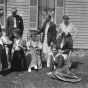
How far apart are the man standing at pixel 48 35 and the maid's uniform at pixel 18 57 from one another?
2.88 feet

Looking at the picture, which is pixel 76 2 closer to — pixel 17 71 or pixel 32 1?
pixel 32 1

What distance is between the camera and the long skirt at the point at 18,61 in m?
10.8

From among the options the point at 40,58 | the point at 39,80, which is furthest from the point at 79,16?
the point at 39,80

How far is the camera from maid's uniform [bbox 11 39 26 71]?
1071cm

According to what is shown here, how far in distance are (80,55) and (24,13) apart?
3320 millimetres

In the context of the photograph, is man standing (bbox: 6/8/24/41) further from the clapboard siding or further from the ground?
the clapboard siding

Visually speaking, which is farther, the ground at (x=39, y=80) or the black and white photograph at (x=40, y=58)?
the black and white photograph at (x=40, y=58)

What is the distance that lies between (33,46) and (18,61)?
70cm

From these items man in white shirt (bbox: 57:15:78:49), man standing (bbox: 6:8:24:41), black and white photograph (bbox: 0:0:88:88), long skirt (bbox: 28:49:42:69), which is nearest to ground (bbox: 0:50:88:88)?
black and white photograph (bbox: 0:0:88:88)

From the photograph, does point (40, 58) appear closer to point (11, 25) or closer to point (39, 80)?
point (11, 25)

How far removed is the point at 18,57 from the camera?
10797 mm

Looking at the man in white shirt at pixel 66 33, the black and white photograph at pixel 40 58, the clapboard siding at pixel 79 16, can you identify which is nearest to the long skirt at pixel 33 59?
the black and white photograph at pixel 40 58

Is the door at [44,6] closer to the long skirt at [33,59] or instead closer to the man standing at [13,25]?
the man standing at [13,25]

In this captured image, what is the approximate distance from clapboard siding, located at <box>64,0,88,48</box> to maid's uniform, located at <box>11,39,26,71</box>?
5.17 m
